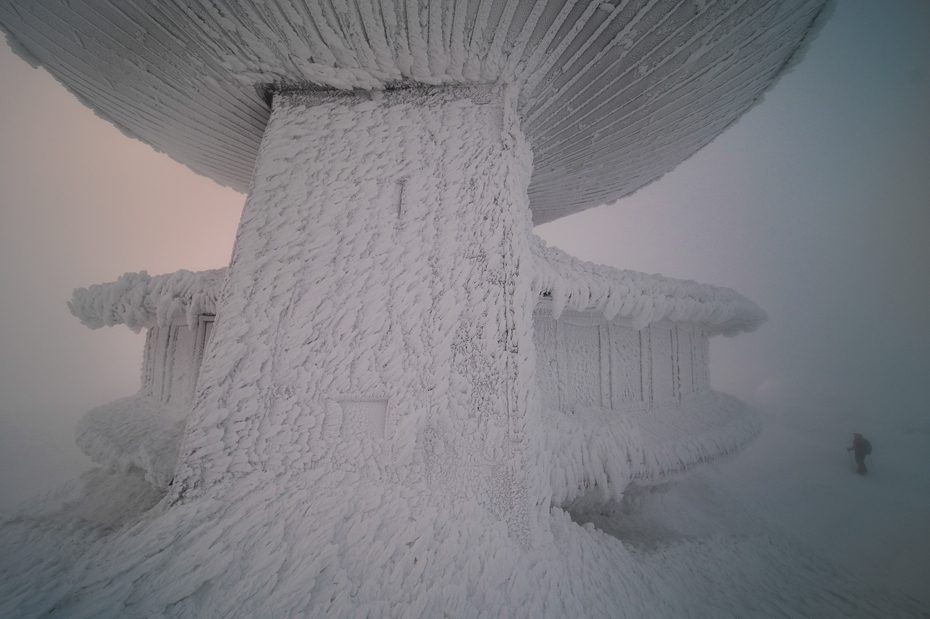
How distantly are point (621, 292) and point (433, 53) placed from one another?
53.8 inches

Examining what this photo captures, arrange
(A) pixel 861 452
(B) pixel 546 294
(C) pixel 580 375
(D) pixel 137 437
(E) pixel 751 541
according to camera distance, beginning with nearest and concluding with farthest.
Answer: (B) pixel 546 294 → (D) pixel 137 437 → (C) pixel 580 375 → (E) pixel 751 541 → (A) pixel 861 452

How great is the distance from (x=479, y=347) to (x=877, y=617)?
2.46 m

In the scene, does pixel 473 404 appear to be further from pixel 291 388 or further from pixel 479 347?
pixel 291 388

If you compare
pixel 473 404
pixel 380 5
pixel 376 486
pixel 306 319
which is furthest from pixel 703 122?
pixel 376 486

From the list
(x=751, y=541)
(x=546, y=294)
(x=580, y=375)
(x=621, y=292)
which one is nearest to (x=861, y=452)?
(x=751, y=541)

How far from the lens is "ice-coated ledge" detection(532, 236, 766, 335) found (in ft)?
4.53

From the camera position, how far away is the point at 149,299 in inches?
62.8

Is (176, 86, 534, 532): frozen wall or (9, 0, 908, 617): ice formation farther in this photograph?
(176, 86, 534, 532): frozen wall

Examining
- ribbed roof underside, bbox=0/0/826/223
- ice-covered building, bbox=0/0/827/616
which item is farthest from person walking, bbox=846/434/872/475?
ribbed roof underside, bbox=0/0/826/223

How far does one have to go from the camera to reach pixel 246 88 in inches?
52.2

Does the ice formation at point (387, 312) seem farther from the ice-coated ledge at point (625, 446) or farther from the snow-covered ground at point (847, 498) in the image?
the snow-covered ground at point (847, 498)

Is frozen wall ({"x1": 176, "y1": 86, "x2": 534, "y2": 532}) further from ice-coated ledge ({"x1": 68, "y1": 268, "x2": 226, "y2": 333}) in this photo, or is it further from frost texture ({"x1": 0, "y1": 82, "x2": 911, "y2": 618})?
ice-coated ledge ({"x1": 68, "y1": 268, "x2": 226, "y2": 333})

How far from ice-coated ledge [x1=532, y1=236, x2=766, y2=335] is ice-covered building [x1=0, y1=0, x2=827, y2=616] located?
0.02 meters

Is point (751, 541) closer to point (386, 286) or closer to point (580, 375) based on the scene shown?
point (580, 375)
